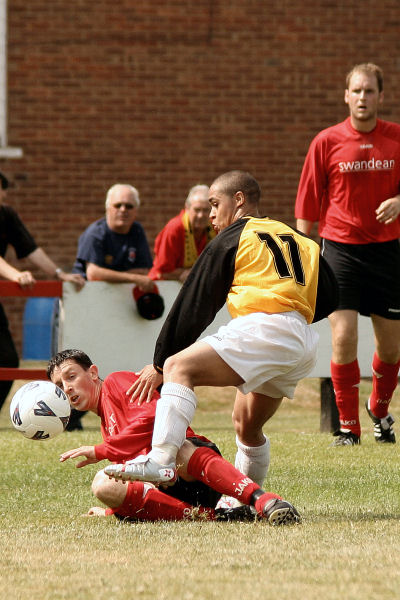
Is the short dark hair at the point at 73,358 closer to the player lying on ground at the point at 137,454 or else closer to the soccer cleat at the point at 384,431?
the player lying on ground at the point at 137,454

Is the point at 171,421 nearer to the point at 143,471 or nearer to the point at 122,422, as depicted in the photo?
the point at 143,471

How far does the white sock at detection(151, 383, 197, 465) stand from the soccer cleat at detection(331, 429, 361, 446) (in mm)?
3442

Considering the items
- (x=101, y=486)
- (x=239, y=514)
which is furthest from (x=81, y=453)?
(x=239, y=514)

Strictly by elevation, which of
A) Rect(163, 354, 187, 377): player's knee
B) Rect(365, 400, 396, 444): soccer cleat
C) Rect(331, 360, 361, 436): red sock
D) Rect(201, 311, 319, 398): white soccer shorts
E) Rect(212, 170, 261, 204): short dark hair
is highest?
Rect(212, 170, 261, 204): short dark hair

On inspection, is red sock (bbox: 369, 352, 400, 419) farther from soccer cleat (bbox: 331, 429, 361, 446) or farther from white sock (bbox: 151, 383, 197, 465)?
white sock (bbox: 151, 383, 197, 465)

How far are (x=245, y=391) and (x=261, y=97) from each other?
10.4 meters

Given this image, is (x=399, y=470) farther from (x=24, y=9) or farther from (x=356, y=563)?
(x=24, y=9)

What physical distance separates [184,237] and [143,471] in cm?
575

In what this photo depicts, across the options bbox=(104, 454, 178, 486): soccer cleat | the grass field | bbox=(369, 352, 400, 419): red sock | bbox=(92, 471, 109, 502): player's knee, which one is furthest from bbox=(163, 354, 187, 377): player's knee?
bbox=(369, 352, 400, 419): red sock

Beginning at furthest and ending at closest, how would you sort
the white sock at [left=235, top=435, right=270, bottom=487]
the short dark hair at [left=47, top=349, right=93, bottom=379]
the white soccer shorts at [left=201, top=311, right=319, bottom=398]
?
the white sock at [left=235, top=435, right=270, bottom=487]
the short dark hair at [left=47, top=349, right=93, bottom=379]
the white soccer shorts at [left=201, top=311, right=319, bottom=398]

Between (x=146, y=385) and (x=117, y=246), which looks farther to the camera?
(x=117, y=246)

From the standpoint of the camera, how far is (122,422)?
5.34 metres

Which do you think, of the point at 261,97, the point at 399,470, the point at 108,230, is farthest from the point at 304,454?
the point at 261,97

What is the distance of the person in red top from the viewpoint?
8242 millimetres
